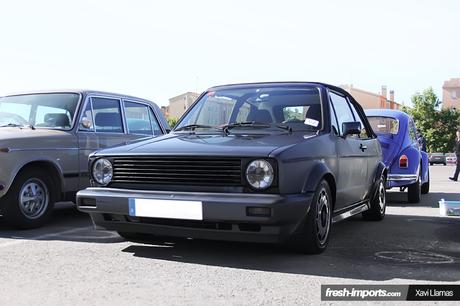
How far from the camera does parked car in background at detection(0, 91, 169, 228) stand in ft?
19.2

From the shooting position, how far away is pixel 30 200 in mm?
6094

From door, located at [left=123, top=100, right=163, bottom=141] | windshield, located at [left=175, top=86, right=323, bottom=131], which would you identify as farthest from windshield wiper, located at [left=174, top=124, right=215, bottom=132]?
door, located at [left=123, top=100, right=163, bottom=141]

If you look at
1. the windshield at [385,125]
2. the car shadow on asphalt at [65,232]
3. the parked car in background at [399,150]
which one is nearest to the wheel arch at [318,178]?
the car shadow on asphalt at [65,232]

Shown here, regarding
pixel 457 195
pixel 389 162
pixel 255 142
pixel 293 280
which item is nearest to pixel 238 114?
pixel 255 142

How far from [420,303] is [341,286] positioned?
53cm

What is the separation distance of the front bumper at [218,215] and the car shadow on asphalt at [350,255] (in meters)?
0.31

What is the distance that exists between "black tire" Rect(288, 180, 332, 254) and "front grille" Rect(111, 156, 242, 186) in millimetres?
699

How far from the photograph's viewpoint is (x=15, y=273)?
4043 millimetres

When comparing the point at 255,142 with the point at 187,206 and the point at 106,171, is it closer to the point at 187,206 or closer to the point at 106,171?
the point at 187,206

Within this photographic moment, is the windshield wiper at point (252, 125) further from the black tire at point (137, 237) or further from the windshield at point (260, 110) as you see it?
the black tire at point (137, 237)

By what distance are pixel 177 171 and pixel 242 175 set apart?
574 millimetres

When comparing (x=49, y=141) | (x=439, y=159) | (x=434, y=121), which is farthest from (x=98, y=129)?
(x=434, y=121)

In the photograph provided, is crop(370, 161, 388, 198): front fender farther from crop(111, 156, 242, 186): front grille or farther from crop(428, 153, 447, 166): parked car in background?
crop(428, 153, 447, 166): parked car in background

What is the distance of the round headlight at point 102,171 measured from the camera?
15.3ft
